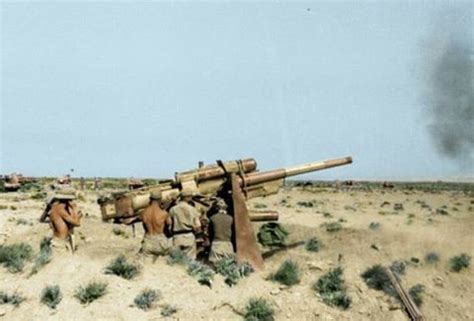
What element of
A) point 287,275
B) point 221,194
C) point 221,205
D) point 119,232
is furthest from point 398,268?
point 119,232

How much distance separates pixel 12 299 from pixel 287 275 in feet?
16.6

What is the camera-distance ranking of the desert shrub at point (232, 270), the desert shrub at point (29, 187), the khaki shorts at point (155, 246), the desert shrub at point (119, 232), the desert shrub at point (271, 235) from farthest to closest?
the desert shrub at point (29, 187) < the desert shrub at point (119, 232) < the desert shrub at point (271, 235) < the khaki shorts at point (155, 246) < the desert shrub at point (232, 270)

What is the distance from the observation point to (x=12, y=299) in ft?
32.7

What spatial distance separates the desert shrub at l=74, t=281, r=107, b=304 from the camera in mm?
10023

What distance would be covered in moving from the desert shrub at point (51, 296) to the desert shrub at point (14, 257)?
66.4 inches

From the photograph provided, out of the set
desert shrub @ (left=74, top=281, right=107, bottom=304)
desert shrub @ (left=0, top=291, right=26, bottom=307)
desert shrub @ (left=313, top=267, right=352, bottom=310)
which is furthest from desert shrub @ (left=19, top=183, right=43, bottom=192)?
desert shrub @ (left=313, top=267, right=352, bottom=310)

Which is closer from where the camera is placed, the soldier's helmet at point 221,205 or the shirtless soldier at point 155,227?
the shirtless soldier at point 155,227

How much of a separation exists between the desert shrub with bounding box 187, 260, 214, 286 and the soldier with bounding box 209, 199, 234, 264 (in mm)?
1049

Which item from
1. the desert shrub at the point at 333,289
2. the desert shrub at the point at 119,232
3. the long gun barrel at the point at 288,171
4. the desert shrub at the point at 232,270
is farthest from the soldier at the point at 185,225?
the desert shrub at the point at 119,232

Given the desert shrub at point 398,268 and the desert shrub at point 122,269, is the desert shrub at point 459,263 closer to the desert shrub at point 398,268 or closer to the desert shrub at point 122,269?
the desert shrub at point 398,268

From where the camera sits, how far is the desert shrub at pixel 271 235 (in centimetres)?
1628

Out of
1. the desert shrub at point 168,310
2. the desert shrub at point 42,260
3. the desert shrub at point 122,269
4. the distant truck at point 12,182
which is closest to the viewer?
the desert shrub at point 168,310

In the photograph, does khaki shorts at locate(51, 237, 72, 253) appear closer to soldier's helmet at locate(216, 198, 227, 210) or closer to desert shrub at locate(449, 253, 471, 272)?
soldier's helmet at locate(216, 198, 227, 210)

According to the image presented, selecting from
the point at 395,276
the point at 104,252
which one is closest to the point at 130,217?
the point at 104,252
